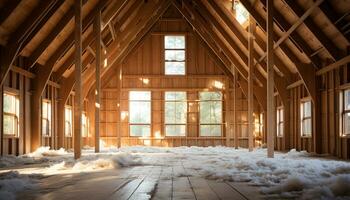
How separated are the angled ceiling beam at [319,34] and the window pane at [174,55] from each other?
1182 cm

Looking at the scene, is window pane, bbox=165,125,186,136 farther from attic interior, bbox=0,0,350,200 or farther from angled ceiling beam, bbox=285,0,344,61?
angled ceiling beam, bbox=285,0,344,61

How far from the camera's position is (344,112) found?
1266 centimetres

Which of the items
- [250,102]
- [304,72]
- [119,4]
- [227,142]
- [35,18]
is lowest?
[227,142]

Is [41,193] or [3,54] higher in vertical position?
[3,54]

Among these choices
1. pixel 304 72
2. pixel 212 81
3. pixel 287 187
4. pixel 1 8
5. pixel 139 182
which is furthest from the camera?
pixel 212 81

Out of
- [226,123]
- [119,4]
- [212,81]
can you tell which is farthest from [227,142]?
[119,4]

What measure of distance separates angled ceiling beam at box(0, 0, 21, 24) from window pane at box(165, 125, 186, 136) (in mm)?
13896

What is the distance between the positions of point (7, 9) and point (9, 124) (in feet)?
12.9

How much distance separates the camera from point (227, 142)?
22.0 metres

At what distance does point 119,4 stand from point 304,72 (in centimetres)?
656

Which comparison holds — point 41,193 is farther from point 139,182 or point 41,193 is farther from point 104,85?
point 104,85

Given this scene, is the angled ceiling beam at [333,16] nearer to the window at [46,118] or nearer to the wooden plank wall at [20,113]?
the wooden plank wall at [20,113]

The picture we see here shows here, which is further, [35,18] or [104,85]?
[104,85]

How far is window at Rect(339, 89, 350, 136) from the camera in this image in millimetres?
12484
